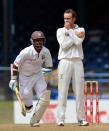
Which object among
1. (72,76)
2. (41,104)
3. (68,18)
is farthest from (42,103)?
(68,18)

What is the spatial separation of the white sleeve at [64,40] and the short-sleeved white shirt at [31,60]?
0.92 feet

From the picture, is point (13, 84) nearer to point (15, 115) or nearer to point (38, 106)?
point (38, 106)

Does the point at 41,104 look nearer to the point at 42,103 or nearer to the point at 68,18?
the point at 42,103

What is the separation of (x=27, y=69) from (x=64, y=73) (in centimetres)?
56

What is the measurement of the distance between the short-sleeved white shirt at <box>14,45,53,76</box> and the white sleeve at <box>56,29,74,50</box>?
279 mm

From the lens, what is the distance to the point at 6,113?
17094 mm

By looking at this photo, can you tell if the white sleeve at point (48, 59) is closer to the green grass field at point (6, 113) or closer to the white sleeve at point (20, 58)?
the white sleeve at point (20, 58)

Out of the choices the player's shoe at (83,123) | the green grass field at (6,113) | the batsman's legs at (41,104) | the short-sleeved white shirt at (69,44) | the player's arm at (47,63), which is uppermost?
the short-sleeved white shirt at (69,44)

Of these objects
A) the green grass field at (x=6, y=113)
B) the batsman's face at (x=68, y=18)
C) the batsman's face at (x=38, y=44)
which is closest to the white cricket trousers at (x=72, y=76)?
the batsman's face at (x=38, y=44)

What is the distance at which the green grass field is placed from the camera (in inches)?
632

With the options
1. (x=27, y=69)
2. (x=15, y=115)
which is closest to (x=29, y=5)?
(x=15, y=115)

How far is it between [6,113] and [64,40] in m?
6.66

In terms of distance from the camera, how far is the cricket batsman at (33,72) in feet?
35.1

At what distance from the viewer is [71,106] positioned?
15.5m
